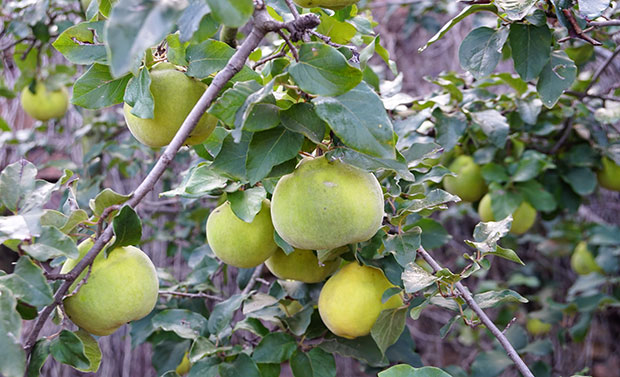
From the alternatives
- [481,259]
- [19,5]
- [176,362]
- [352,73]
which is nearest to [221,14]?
[352,73]

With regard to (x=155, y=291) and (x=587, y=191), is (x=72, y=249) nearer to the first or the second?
(x=155, y=291)

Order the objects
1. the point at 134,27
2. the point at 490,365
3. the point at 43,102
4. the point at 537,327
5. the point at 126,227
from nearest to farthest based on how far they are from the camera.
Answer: the point at 134,27 < the point at 126,227 < the point at 490,365 < the point at 43,102 < the point at 537,327

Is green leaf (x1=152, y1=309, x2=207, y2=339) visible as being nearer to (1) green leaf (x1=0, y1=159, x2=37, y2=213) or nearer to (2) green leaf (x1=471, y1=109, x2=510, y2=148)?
(1) green leaf (x1=0, y1=159, x2=37, y2=213)

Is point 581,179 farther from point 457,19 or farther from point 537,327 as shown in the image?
point 537,327

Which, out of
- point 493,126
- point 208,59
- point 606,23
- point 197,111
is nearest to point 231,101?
point 197,111

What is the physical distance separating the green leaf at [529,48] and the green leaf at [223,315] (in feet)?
2.39

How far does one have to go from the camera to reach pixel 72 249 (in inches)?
24.9

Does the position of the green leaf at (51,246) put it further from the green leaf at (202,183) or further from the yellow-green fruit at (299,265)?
the yellow-green fruit at (299,265)

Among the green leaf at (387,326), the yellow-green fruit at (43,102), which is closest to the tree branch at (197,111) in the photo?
the green leaf at (387,326)

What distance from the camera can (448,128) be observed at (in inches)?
51.8

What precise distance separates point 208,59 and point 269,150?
0.18 m

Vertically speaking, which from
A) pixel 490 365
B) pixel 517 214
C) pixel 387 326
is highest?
pixel 387 326

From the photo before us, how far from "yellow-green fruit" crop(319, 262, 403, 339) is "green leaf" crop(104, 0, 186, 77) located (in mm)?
617

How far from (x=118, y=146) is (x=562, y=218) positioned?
2.03m
